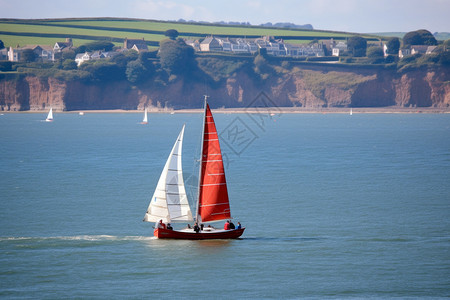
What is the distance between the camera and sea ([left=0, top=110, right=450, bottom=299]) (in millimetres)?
41844

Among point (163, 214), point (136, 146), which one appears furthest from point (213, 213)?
point (136, 146)

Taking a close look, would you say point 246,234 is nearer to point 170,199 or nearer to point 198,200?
point 198,200

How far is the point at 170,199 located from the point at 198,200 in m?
1.98

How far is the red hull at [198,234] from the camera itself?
159 ft

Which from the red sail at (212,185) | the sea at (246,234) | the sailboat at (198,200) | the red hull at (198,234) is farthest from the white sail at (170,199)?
the sea at (246,234)

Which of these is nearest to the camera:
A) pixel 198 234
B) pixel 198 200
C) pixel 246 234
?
pixel 198 234

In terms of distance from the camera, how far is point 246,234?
53.9 m

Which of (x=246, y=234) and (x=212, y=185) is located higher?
(x=212, y=185)

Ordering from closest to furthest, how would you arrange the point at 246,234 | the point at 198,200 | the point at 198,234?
the point at 198,234, the point at 198,200, the point at 246,234

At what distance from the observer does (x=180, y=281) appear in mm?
42719

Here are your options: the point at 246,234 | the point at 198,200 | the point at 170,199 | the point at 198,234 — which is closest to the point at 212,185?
the point at 198,200

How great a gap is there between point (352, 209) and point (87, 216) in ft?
81.2

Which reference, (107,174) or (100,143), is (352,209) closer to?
(107,174)

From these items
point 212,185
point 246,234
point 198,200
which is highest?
point 212,185
